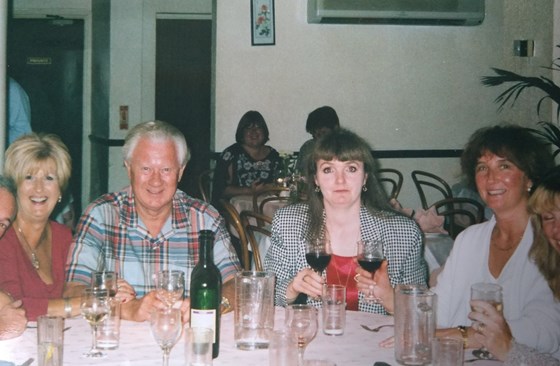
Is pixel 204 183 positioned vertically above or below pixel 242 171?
below

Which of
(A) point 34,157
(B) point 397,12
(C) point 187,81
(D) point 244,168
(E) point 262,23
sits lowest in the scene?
(D) point 244,168

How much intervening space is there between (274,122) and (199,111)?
47.0 inches

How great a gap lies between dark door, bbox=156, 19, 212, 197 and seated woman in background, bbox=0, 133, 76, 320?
494cm

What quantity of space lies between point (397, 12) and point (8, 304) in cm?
571

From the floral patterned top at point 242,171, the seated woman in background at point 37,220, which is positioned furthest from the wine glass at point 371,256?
the floral patterned top at point 242,171

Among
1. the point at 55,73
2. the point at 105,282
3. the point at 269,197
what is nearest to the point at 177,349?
the point at 105,282

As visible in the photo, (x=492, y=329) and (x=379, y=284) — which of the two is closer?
(x=492, y=329)

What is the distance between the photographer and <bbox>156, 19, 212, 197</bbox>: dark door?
7.60 m

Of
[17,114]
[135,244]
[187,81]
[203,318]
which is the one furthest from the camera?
[187,81]

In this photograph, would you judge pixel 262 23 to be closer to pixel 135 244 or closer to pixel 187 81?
pixel 187 81

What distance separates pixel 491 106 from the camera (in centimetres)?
731

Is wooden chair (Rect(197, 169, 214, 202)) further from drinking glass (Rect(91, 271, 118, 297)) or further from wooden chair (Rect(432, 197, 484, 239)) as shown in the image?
drinking glass (Rect(91, 271, 118, 297))

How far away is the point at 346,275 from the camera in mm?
2543

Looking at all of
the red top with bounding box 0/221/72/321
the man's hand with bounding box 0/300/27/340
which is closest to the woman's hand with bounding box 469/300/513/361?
the man's hand with bounding box 0/300/27/340
